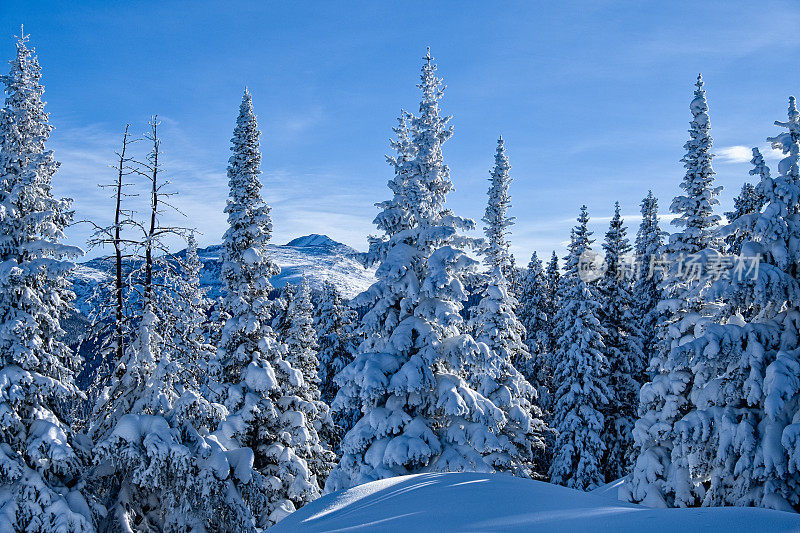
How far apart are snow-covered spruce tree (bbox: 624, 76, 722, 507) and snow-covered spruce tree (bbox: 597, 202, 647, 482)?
34.3ft

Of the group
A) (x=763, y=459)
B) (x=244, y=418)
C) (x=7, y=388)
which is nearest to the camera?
(x=763, y=459)

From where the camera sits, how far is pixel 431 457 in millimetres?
14555

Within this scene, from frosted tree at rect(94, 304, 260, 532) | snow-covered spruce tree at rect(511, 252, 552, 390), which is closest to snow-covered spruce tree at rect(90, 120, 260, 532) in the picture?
frosted tree at rect(94, 304, 260, 532)

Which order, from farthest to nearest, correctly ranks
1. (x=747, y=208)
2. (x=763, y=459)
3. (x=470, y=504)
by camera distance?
1. (x=747, y=208)
2. (x=763, y=459)
3. (x=470, y=504)

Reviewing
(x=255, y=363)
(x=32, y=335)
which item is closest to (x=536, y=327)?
(x=255, y=363)

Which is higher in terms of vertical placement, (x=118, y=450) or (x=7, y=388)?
(x=7, y=388)

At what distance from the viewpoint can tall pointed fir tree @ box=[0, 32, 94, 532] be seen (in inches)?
502

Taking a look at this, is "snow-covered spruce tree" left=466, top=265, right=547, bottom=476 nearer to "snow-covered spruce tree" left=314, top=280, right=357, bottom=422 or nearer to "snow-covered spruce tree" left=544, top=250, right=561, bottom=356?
"snow-covered spruce tree" left=314, top=280, right=357, bottom=422

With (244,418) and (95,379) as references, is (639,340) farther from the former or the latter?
(95,379)

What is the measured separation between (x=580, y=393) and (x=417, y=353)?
55.9 feet

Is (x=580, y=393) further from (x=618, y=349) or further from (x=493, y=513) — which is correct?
(x=493, y=513)

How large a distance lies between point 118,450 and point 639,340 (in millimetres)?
29443

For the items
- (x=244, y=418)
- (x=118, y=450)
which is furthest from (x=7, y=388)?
(x=244, y=418)

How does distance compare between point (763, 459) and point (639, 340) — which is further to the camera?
point (639, 340)
